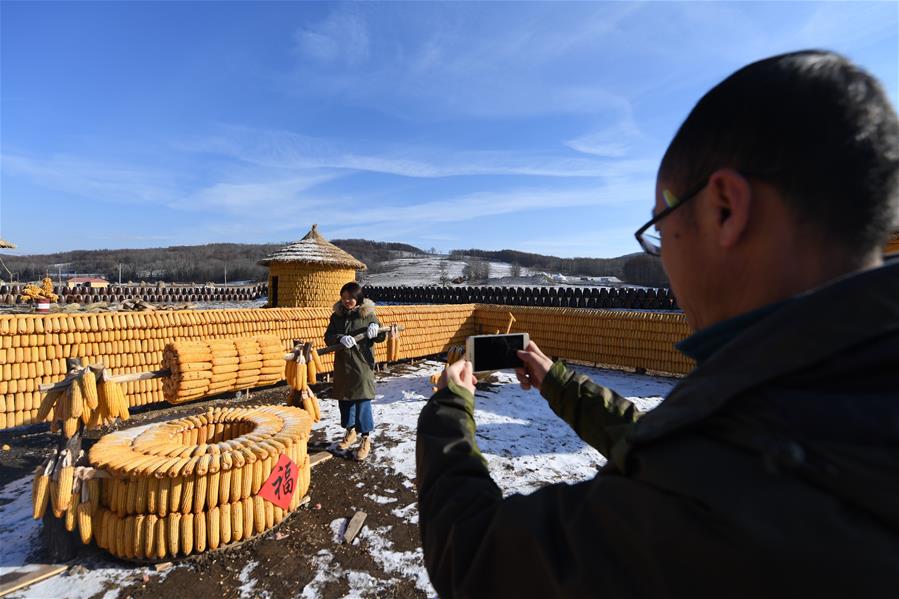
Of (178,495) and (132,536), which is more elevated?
(178,495)

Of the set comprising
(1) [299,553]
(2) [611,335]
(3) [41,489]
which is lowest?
(1) [299,553]

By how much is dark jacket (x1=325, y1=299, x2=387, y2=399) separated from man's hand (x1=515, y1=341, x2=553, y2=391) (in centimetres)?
418

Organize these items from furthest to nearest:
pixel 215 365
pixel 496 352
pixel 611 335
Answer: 1. pixel 611 335
2. pixel 215 365
3. pixel 496 352

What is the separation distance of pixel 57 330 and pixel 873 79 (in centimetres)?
934

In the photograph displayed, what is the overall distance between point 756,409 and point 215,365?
20.0ft

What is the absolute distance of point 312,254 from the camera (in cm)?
1739

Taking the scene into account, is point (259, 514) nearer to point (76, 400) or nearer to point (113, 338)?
point (76, 400)

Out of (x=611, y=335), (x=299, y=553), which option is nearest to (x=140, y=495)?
(x=299, y=553)

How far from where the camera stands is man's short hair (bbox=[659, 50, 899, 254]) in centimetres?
78

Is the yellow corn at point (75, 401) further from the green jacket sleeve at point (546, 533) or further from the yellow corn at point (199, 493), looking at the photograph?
the green jacket sleeve at point (546, 533)

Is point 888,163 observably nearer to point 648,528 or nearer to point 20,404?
point 648,528

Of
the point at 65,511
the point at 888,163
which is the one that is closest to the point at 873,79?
the point at 888,163

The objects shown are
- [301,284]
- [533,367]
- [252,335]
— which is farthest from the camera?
[301,284]

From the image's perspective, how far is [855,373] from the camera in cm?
64
